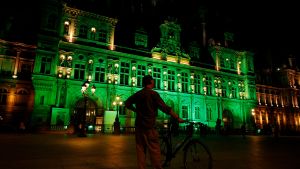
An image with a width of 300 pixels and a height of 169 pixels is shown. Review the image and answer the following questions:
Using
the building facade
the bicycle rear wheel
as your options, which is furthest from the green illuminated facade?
the bicycle rear wheel

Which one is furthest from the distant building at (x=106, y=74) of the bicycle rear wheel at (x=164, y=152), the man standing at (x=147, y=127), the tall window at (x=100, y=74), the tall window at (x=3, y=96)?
the man standing at (x=147, y=127)

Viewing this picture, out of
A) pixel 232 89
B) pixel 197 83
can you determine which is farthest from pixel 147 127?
pixel 232 89

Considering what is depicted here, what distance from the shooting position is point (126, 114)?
2841cm

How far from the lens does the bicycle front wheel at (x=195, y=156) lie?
4539 millimetres

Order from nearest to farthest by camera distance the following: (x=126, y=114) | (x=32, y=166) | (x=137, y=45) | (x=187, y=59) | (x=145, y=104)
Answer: (x=145, y=104)
(x=32, y=166)
(x=126, y=114)
(x=137, y=45)
(x=187, y=59)

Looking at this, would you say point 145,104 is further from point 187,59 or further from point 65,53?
point 187,59

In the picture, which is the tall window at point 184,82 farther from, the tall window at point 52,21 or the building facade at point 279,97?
the tall window at point 52,21

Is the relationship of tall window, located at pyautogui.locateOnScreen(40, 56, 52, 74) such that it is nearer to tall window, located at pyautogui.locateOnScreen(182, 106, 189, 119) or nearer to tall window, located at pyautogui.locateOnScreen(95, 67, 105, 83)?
tall window, located at pyautogui.locateOnScreen(95, 67, 105, 83)

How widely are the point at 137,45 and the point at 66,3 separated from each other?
36.6 ft

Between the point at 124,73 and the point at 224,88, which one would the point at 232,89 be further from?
the point at 124,73

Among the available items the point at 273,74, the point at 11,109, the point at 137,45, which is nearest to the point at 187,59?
the point at 137,45

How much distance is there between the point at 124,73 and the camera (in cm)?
2964

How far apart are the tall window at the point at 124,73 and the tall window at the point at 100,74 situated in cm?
259

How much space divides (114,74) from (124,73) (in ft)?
5.34
